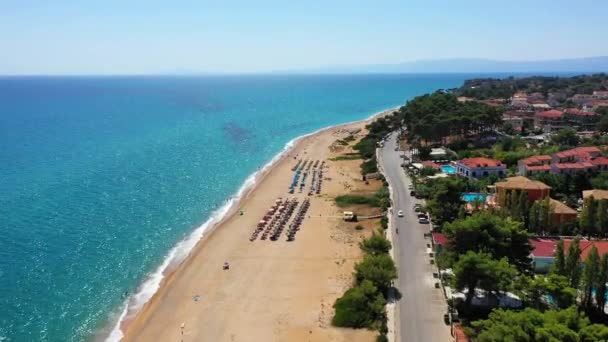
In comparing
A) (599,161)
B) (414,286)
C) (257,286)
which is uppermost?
(599,161)

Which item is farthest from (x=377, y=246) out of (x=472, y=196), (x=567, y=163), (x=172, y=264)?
(x=567, y=163)

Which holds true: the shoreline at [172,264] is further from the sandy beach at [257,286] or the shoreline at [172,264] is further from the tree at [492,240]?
the tree at [492,240]

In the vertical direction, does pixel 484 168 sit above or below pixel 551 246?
above

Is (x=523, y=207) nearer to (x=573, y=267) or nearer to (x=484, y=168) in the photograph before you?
(x=573, y=267)

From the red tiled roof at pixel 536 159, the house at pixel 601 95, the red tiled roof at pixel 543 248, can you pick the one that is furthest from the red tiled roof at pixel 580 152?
the house at pixel 601 95

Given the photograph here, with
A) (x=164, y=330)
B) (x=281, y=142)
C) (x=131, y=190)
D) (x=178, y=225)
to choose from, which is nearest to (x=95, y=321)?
(x=164, y=330)

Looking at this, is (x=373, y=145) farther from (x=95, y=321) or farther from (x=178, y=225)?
(x=95, y=321)

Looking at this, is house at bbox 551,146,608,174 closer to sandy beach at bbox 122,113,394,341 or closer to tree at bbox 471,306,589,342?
sandy beach at bbox 122,113,394,341
